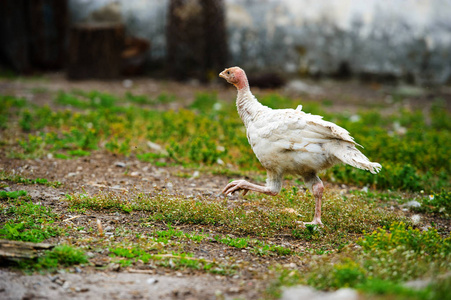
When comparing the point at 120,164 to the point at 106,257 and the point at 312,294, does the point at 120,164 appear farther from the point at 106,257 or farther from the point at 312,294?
the point at 312,294

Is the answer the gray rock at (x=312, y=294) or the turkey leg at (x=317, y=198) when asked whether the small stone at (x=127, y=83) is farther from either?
the gray rock at (x=312, y=294)

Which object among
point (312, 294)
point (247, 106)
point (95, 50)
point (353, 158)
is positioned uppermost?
point (95, 50)

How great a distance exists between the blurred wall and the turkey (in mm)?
9230

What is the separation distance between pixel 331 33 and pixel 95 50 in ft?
22.0

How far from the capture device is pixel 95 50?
12.4m

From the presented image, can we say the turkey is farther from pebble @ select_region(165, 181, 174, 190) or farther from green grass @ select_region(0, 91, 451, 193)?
green grass @ select_region(0, 91, 451, 193)

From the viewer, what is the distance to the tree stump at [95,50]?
1223 cm

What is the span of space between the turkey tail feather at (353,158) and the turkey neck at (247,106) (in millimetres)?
1013

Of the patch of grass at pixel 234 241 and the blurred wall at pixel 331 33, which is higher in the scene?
the blurred wall at pixel 331 33

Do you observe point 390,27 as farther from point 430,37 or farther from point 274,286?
point 274,286

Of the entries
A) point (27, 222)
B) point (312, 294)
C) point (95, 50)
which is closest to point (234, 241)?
point (312, 294)

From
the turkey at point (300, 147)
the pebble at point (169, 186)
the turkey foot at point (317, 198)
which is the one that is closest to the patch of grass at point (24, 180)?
the pebble at point (169, 186)

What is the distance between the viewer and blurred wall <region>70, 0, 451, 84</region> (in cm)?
1362

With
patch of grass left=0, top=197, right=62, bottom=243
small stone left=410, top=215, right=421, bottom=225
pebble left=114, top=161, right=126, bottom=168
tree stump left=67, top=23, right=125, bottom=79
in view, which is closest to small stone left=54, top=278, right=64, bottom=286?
patch of grass left=0, top=197, right=62, bottom=243
